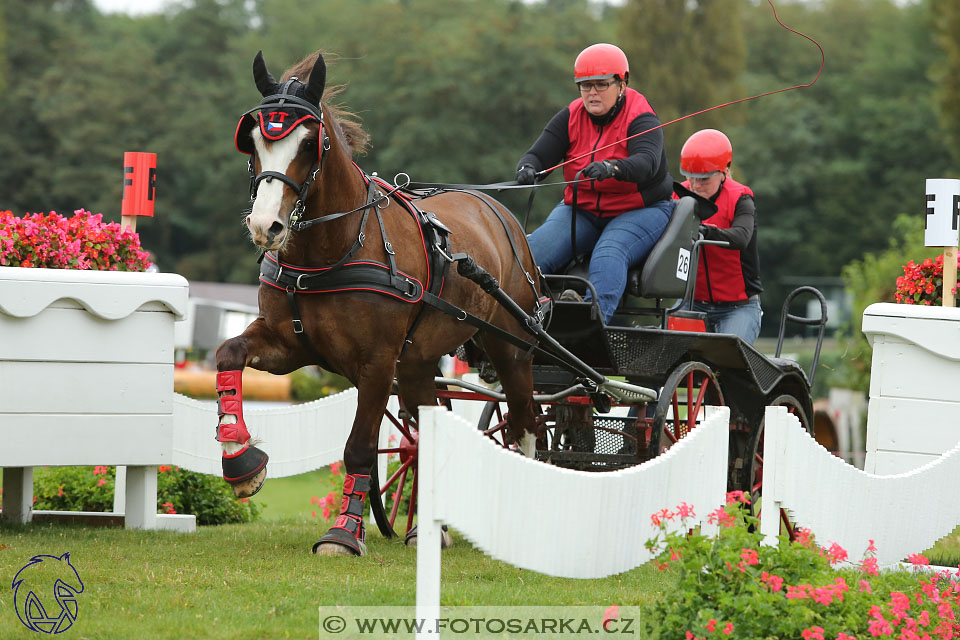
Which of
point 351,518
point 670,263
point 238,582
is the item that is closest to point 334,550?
point 351,518

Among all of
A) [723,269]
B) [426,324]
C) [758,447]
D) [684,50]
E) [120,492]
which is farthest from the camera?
[684,50]

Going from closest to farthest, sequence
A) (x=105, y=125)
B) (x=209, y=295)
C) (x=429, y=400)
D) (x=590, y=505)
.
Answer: (x=590, y=505) → (x=429, y=400) → (x=209, y=295) → (x=105, y=125)

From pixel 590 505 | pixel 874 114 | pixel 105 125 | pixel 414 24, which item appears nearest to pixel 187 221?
pixel 105 125

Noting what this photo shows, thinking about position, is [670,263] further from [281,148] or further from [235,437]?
[235,437]

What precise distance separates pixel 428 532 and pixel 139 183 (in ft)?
13.5

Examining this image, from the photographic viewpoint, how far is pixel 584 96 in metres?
6.98

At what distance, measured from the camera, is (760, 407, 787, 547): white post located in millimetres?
4781

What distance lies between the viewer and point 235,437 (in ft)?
16.8

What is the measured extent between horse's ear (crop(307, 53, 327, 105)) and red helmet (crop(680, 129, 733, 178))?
11.2ft

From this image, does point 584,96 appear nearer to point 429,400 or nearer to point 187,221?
point 429,400

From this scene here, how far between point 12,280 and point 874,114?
4590 centimetres

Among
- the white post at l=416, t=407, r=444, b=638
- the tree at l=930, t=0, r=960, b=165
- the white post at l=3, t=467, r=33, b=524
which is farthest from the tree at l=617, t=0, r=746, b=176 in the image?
the white post at l=416, t=407, r=444, b=638

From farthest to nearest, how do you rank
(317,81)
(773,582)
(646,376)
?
1. (646,376)
2. (317,81)
3. (773,582)

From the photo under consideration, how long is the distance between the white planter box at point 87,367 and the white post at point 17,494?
71 cm
